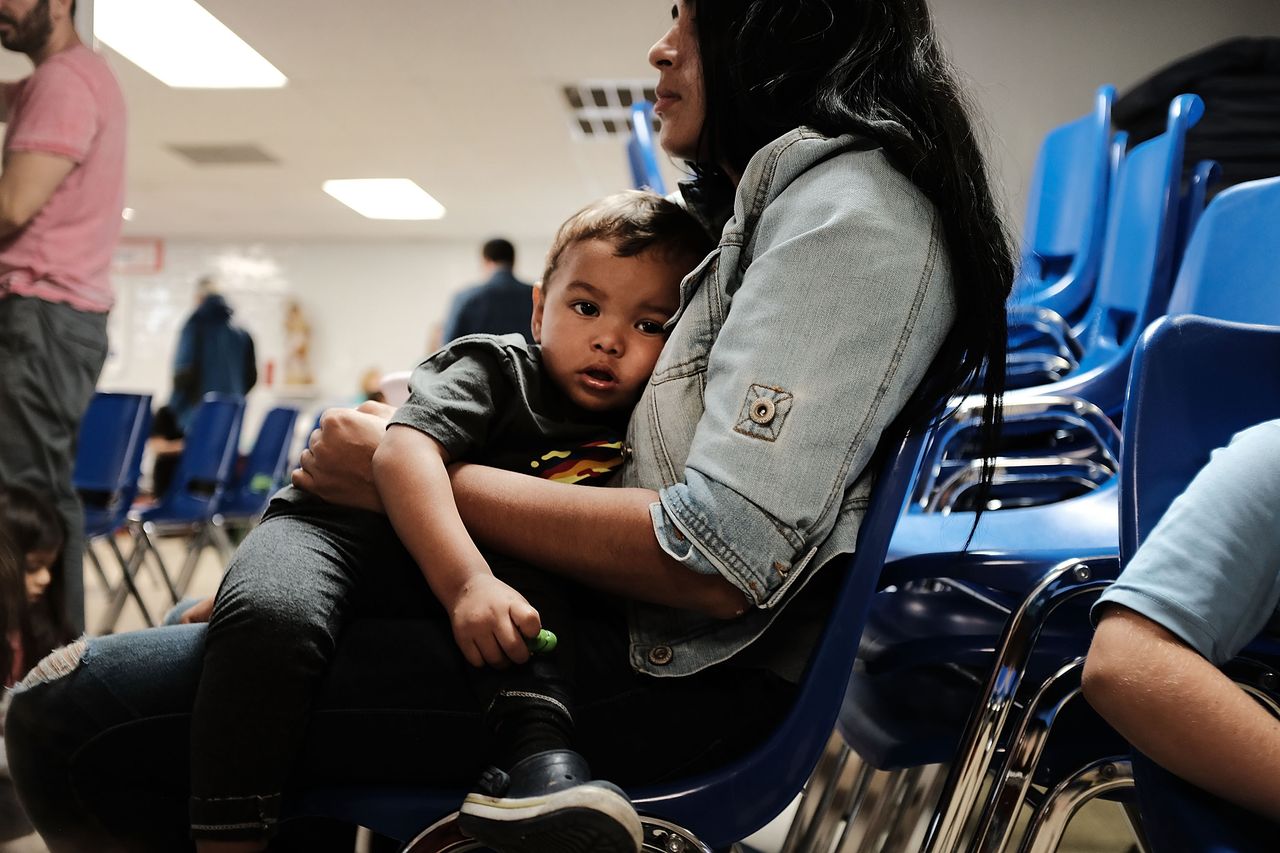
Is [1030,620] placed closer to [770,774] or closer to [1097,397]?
[770,774]

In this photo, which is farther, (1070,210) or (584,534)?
(1070,210)

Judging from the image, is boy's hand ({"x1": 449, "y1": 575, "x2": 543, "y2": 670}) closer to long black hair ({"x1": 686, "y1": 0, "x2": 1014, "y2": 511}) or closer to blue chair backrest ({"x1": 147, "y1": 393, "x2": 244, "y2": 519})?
long black hair ({"x1": 686, "y1": 0, "x2": 1014, "y2": 511})

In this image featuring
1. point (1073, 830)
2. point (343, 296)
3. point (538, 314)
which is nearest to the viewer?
point (538, 314)

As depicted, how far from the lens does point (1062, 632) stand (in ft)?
3.06

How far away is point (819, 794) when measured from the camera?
1482 millimetres

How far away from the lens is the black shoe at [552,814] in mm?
564

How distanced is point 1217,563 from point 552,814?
45 centimetres

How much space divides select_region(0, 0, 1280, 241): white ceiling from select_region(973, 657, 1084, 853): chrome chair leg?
2.00ft

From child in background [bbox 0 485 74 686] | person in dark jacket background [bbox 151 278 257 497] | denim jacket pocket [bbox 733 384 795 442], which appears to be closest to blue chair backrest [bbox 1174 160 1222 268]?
denim jacket pocket [bbox 733 384 795 442]

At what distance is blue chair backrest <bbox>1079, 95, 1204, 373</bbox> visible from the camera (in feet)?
5.47

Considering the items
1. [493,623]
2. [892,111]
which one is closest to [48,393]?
[493,623]

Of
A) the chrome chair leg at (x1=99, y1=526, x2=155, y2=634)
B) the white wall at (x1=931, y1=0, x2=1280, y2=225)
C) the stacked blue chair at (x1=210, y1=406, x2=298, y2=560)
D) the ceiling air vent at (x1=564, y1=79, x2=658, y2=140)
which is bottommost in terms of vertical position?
the stacked blue chair at (x1=210, y1=406, x2=298, y2=560)

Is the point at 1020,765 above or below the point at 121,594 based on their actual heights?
above

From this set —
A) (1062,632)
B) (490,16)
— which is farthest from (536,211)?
(1062,632)
